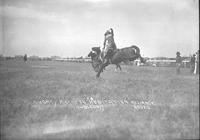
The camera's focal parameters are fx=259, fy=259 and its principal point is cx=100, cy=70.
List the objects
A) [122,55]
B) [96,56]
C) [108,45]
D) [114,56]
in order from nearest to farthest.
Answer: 1. [108,45]
2. [96,56]
3. [114,56]
4. [122,55]

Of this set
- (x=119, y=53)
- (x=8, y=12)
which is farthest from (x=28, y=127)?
(x=119, y=53)

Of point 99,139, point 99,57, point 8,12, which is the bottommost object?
point 99,139

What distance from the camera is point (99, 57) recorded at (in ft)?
35.9

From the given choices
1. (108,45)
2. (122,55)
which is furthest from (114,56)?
(108,45)

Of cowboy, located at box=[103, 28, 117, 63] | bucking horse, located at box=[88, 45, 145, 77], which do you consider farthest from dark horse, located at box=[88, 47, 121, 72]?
cowboy, located at box=[103, 28, 117, 63]

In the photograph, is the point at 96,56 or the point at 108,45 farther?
the point at 96,56

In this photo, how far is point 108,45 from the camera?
33.3 ft

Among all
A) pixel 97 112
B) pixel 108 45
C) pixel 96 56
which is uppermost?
pixel 108 45

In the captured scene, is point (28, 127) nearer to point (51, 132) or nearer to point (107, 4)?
point (51, 132)

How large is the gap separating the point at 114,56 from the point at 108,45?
146 cm

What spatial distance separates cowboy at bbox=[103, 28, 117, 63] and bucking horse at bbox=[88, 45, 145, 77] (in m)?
0.10

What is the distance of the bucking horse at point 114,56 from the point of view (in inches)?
419

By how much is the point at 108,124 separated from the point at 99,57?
515 cm

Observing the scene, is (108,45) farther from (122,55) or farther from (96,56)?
(122,55)
